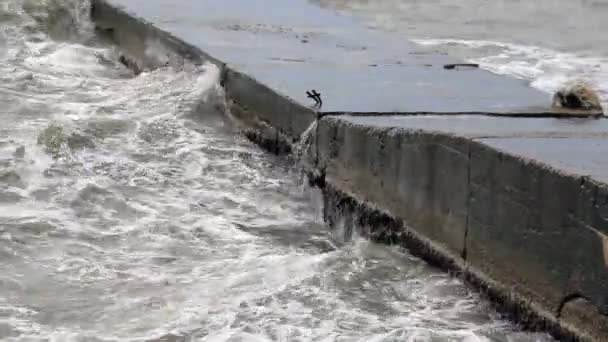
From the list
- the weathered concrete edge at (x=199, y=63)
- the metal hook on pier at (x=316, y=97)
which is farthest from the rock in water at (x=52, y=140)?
the metal hook on pier at (x=316, y=97)

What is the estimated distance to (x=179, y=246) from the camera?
552 cm

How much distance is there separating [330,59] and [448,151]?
10.1 ft

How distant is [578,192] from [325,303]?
1265 mm

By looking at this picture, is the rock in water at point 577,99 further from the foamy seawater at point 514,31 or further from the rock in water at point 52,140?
the rock in water at point 52,140

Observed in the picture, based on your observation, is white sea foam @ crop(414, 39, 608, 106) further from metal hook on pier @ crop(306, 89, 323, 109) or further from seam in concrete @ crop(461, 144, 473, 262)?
seam in concrete @ crop(461, 144, 473, 262)

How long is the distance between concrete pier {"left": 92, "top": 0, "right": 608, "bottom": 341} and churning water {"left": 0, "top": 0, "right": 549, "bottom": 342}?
0.68 ft

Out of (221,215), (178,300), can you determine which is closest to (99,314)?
(178,300)

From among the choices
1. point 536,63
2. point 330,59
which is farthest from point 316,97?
point 536,63

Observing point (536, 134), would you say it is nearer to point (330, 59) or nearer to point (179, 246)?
point (179, 246)

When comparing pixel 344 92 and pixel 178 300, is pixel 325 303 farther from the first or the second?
pixel 344 92

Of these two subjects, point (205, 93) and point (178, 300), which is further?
point (205, 93)

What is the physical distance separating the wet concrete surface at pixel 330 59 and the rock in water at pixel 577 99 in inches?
4.1

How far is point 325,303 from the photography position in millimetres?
4766

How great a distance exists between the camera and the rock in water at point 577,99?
5.99 metres
